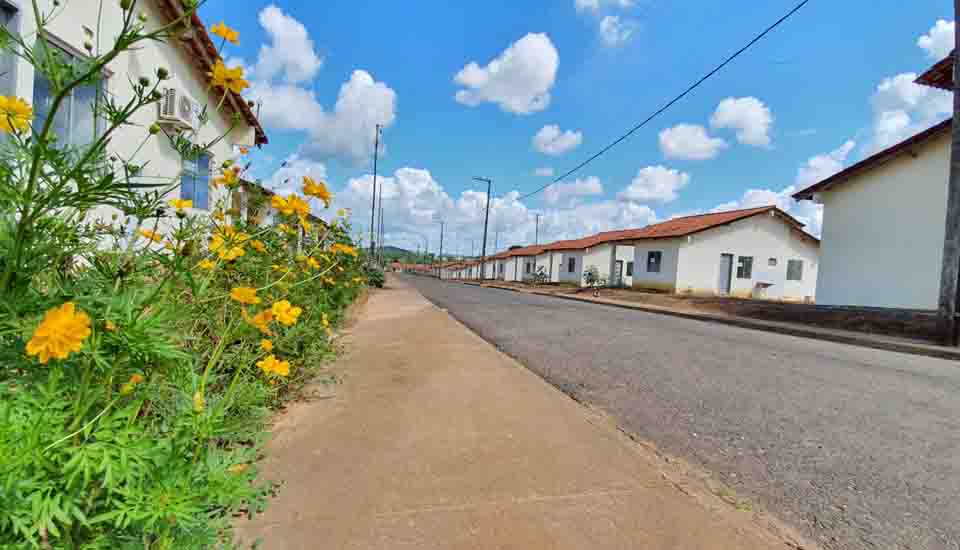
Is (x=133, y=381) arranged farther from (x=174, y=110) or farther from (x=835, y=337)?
(x=835, y=337)

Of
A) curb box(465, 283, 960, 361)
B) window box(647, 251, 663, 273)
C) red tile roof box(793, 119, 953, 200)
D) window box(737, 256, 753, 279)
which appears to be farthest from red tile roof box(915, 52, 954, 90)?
window box(647, 251, 663, 273)

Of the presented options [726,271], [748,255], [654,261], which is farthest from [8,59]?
[748,255]

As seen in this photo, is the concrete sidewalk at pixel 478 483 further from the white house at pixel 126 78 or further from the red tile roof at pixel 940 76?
the red tile roof at pixel 940 76

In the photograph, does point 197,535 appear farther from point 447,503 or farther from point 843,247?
point 843,247

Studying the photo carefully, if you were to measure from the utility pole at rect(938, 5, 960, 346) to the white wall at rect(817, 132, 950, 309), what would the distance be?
4.66m

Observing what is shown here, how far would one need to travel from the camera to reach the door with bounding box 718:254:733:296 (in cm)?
2433

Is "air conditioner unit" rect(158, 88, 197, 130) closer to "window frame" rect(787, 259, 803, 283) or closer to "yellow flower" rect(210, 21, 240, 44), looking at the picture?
"yellow flower" rect(210, 21, 240, 44)

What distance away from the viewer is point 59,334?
0.84m

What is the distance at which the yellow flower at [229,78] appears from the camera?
57.2 inches

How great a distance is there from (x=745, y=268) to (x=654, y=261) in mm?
4662

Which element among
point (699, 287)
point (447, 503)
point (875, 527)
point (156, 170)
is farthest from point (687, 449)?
point (699, 287)

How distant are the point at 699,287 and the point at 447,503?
25.3 metres

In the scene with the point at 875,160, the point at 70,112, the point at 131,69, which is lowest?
the point at 70,112

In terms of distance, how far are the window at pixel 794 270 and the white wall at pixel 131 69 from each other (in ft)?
90.5
